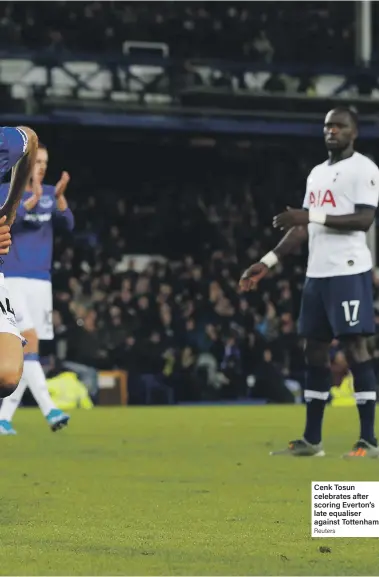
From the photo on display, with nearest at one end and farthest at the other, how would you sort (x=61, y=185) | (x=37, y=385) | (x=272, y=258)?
(x=272, y=258) → (x=61, y=185) → (x=37, y=385)

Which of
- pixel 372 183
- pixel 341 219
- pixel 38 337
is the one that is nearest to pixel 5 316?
pixel 341 219

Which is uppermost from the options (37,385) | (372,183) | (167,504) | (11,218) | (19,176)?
(19,176)

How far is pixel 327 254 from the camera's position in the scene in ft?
34.4

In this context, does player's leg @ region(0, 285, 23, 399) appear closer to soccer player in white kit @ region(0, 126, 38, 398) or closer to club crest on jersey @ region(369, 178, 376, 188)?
soccer player in white kit @ region(0, 126, 38, 398)

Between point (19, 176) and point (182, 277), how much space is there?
57.9 ft

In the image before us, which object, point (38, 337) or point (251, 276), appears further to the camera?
point (38, 337)

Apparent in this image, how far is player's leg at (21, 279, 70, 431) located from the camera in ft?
40.4

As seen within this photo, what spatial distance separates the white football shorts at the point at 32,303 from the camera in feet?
41.4

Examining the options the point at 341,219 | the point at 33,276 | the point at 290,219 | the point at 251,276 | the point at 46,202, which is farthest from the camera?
the point at 33,276

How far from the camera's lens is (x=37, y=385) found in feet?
40.6

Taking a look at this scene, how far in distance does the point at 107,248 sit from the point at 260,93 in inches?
146

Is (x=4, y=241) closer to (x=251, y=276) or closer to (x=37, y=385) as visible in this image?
(x=251, y=276)

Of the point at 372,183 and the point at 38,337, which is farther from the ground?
the point at 372,183

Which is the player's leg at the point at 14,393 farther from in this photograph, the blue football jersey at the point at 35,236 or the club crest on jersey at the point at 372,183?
the club crest on jersey at the point at 372,183
